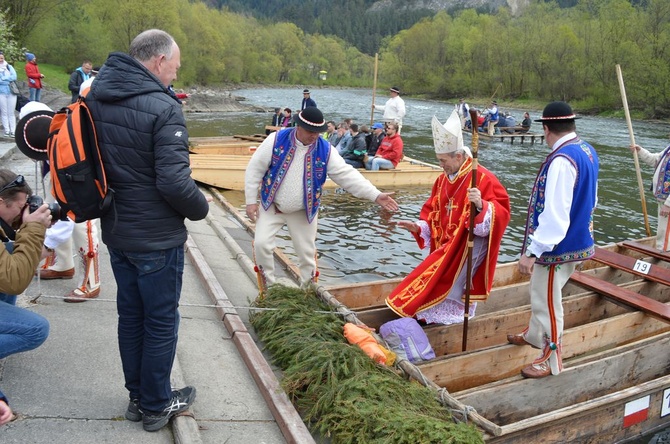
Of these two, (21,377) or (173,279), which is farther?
(21,377)

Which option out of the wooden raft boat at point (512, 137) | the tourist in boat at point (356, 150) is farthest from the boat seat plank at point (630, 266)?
the wooden raft boat at point (512, 137)

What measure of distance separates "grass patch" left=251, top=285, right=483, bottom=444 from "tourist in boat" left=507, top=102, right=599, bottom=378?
1397mm

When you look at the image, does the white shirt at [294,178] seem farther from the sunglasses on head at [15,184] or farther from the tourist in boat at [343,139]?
the tourist in boat at [343,139]

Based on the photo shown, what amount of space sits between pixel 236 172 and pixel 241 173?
159 millimetres

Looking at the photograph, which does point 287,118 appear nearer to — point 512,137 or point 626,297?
point 512,137

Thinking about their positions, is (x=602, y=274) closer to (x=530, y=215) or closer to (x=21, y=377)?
(x=530, y=215)

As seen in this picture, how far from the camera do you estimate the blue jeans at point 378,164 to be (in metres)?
14.9

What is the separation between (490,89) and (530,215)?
73.0 metres

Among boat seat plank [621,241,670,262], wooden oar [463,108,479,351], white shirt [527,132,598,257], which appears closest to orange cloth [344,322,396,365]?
wooden oar [463,108,479,351]

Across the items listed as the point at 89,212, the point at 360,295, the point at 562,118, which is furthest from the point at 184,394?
the point at 562,118

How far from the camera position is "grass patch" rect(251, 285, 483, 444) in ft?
10.7

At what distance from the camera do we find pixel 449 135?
4770mm

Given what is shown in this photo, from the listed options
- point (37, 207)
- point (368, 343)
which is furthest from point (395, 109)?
point (37, 207)

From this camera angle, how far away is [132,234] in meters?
3.01
